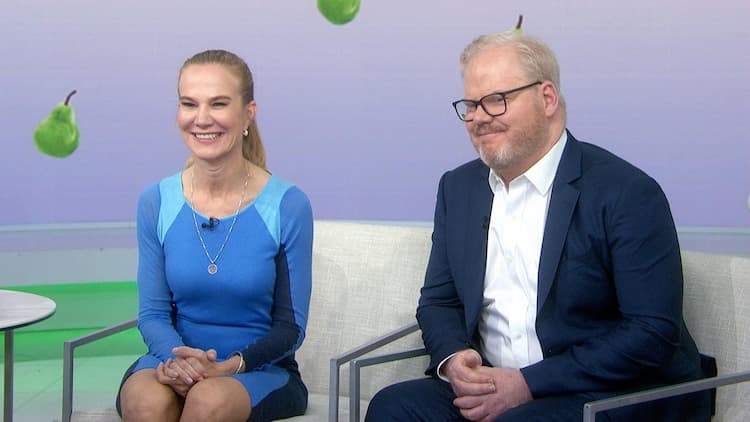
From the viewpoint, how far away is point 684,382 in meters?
2.86

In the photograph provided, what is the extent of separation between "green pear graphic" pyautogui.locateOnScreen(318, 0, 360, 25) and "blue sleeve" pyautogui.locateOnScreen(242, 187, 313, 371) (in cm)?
212

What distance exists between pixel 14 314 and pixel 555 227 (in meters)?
1.43

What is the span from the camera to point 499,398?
280 cm

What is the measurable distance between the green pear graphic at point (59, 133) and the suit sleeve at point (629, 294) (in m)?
2.99

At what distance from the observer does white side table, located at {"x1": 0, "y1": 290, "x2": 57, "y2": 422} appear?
3080mm

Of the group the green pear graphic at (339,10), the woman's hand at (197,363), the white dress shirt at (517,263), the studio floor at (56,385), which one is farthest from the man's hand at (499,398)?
the green pear graphic at (339,10)

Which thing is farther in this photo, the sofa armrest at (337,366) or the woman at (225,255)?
the woman at (225,255)

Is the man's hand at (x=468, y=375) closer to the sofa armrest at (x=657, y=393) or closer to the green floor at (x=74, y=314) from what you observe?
the sofa armrest at (x=657, y=393)

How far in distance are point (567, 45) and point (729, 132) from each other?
75cm

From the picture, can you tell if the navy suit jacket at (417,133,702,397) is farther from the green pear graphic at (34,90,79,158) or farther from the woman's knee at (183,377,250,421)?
the green pear graphic at (34,90,79,158)

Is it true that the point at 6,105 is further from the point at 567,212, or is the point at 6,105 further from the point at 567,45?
the point at 567,212

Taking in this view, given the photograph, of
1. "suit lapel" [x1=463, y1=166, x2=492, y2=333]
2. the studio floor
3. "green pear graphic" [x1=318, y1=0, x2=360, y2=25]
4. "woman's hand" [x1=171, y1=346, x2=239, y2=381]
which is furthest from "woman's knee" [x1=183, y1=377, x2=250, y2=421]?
"green pear graphic" [x1=318, y1=0, x2=360, y2=25]

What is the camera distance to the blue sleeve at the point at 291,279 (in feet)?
10.2

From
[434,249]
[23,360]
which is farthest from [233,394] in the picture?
[23,360]
